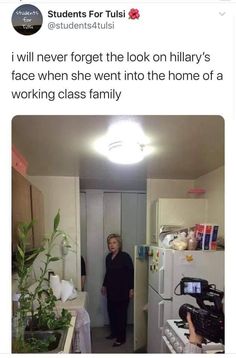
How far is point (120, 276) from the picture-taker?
298 cm

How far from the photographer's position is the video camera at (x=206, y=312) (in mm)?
1010

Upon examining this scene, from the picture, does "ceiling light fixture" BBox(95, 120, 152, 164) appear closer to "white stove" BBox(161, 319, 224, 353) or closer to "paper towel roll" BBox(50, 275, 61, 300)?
"white stove" BBox(161, 319, 224, 353)

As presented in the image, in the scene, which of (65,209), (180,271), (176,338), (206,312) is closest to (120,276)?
(65,209)

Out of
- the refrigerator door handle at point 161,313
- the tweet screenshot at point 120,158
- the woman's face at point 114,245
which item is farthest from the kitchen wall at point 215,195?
the woman's face at point 114,245

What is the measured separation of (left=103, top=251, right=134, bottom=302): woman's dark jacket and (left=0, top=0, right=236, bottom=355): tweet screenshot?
1 centimetres

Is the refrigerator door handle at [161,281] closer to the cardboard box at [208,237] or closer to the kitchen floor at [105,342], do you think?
the cardboard box at [208,237]

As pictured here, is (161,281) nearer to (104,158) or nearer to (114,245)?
(104,158)

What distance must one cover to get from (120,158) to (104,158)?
0.27 m

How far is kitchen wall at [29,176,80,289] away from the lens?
8.45ft
